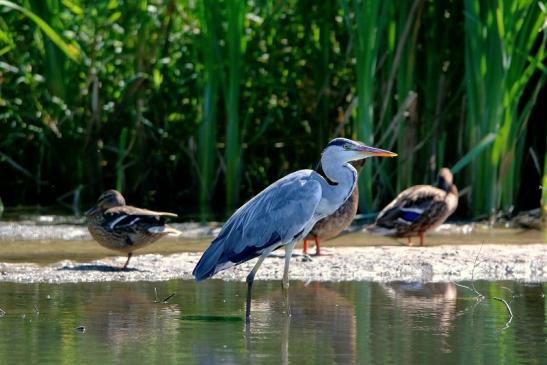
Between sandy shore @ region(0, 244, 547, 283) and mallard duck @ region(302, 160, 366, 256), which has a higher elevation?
mallard duck @ region(302, 160, 366, 256)

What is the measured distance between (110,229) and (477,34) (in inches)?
159

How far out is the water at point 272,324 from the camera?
21.1ft

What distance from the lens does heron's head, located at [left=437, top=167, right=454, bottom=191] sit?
37.6 ft

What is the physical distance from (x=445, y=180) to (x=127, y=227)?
3120 millimetres

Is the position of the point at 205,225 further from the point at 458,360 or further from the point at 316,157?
the point at 458,360

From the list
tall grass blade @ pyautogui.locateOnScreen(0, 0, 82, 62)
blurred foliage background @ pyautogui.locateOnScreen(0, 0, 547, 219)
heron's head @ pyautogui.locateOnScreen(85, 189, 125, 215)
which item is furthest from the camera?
tall grass blade @ pyautogui.locateOnScreen(0, 0, 82, 62)

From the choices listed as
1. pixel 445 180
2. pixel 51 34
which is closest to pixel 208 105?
pixel 51 34

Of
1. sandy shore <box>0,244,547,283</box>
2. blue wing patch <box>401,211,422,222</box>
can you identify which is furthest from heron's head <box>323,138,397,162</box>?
blue wing patch <box>401,211,422,222</box>

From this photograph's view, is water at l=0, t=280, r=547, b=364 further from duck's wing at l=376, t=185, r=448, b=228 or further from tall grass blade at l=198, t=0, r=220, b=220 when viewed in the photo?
tall grass blade at l=198, t=0, r=220, b=220

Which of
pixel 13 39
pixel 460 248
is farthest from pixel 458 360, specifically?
pixel 13 39

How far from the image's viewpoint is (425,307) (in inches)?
312

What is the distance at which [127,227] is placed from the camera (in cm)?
991

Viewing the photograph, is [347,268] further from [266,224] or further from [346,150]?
[266,224]

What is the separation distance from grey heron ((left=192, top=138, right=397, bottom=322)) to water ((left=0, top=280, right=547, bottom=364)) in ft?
1.12
